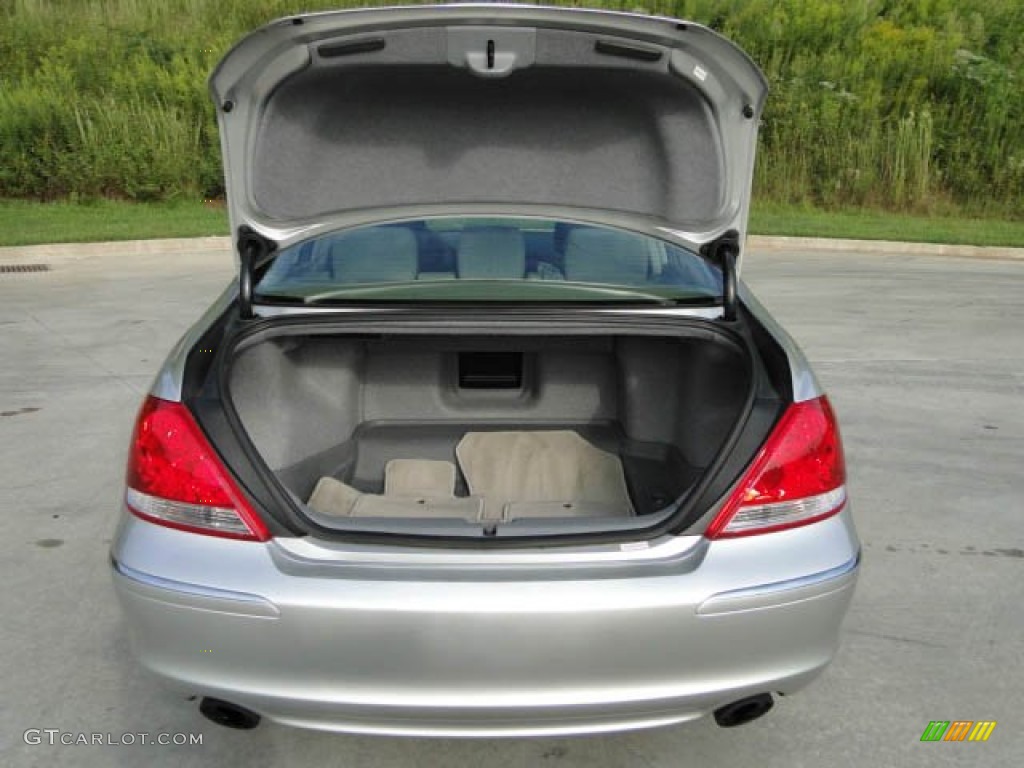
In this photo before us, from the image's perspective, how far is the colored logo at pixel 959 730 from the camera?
2.53m

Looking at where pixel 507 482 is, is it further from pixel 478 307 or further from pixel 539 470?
pixel 478 307

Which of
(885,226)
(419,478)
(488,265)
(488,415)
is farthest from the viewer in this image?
(885,226)

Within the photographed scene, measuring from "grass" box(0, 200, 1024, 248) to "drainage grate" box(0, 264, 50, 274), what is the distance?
0.94 metres

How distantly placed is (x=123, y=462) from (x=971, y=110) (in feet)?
61.5

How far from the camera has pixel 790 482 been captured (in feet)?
6.83

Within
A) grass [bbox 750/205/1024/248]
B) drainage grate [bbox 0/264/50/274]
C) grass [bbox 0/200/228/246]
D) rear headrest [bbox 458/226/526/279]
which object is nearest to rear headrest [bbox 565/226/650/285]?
rear headrest [bbox 458/226/526/279]

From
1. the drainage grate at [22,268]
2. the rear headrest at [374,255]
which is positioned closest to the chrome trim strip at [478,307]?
the rear headrest at [374,255]

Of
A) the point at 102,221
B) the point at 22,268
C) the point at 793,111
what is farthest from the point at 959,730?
the point at 793,111

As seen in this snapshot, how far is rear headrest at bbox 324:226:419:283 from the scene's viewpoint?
109 inches

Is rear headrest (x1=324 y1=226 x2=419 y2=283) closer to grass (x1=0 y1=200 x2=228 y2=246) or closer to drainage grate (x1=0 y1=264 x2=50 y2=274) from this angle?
drainage grate (x1=0 y1=264 x2=50 y2=274)

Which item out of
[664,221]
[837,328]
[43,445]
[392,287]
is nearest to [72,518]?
[43,445]

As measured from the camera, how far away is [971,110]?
18781 mm

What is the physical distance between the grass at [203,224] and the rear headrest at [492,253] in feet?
38.7

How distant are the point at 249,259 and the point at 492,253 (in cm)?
73
